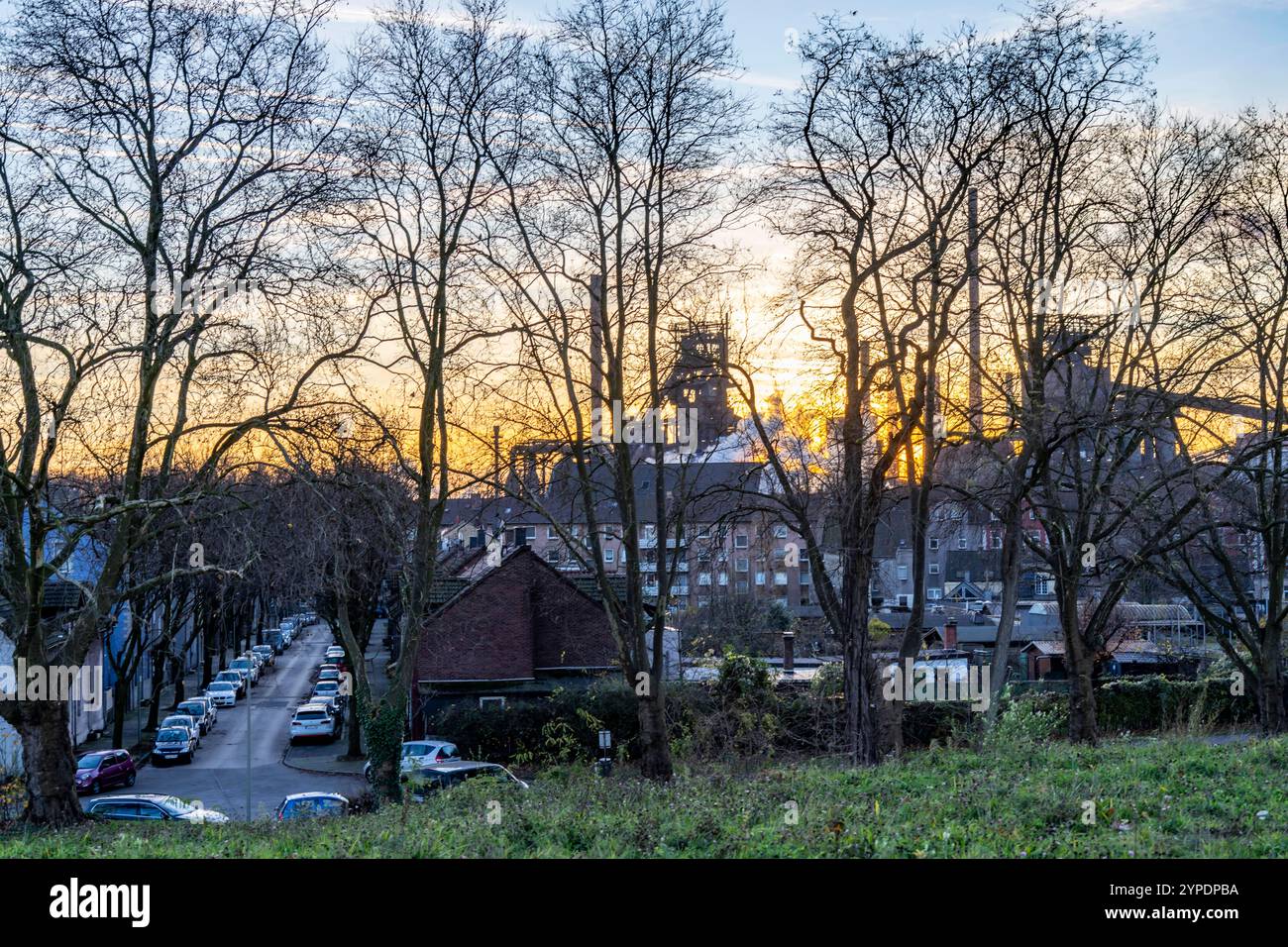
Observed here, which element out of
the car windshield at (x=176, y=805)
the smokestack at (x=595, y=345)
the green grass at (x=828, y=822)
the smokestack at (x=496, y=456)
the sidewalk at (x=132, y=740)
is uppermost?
the smokestack at (x=595, y=345)

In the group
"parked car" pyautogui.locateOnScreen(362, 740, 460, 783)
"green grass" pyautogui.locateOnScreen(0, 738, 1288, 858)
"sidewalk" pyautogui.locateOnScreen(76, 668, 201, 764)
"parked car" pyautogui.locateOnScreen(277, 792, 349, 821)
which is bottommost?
"sidewalk" pyautogui.locateOnScreen(76, 668, 201, 764)

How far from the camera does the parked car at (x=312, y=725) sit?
140 feet

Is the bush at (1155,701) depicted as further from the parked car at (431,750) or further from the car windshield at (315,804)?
the car windshield at (315,804)

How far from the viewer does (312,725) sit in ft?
140

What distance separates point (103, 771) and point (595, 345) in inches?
866

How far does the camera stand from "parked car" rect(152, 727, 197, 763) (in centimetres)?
3919

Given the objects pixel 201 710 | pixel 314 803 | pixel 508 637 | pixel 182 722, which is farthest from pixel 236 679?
pixel 314 803

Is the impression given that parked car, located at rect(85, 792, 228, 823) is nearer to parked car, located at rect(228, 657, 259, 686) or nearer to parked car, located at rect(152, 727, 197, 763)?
parked car, located at rect(152, 727, 197, 763)

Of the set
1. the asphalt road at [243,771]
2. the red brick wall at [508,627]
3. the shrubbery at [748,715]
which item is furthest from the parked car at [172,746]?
the shrubbery at [748,715]

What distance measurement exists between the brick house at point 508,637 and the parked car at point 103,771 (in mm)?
9049

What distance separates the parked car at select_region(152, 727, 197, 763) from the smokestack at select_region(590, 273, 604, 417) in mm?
25821

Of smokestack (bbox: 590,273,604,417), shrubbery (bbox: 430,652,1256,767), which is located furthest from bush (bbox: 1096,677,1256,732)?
smokestack (bbox: 590,273,604,417)
